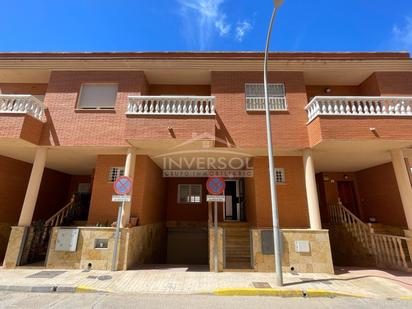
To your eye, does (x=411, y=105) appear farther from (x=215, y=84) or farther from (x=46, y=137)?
(x=46, y=137)

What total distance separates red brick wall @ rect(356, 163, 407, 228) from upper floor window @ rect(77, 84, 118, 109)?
12931 millimetres

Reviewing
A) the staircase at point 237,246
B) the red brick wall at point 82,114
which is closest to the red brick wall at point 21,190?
the red brick wall at point 82,114

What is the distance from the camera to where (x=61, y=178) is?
468 inches

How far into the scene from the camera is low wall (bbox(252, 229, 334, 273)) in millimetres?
6629

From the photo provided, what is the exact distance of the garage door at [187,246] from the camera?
11539 mm

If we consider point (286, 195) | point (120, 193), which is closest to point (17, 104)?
point (120, 193)

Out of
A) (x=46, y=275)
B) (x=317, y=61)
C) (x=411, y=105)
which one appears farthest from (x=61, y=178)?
(x=411, y=105)

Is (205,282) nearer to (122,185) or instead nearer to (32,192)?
(122,185)

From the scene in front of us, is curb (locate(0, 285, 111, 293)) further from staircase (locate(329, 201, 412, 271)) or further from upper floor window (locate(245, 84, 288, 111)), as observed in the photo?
staircase (locate(329, 201, 412, 271))

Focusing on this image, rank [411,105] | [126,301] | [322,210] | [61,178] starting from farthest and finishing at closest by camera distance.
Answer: [61,178] → [322,210] → [411,105] → [126,301]

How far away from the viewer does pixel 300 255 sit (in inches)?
265

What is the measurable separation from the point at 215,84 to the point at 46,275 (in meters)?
8.73

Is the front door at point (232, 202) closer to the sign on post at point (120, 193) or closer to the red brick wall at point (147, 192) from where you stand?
the red brick wall at point (147, 192)

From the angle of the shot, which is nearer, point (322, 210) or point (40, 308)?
point (40, 308)
